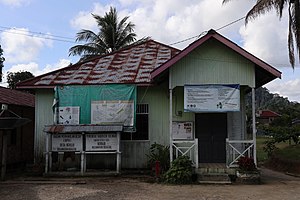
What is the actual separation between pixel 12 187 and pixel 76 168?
3.48 metres

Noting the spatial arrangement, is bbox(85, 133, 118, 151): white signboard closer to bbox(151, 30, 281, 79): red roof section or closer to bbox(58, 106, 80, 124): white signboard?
bbox(58, 106, 80, 124): white signboard

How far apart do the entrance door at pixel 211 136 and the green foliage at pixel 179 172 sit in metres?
2.47

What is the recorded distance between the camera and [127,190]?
11203mm

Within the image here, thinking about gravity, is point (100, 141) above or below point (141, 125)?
below

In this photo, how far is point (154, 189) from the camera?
37.6ft

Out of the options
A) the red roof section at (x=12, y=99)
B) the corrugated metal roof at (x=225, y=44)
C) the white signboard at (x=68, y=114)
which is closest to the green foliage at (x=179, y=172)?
the corrugated metal roof at (x=225, y=44)

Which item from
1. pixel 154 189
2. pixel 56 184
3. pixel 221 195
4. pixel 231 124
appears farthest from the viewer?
pixel 231 124

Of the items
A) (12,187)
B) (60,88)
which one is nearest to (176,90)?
(60,88)

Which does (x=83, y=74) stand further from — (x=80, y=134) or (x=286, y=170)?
(x=286, y=170)

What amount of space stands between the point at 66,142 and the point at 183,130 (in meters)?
4.72

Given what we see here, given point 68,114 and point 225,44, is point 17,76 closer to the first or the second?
point 68,114

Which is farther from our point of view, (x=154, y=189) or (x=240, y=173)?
(x=240, y=173)

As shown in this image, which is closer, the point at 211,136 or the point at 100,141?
the point at 100,141

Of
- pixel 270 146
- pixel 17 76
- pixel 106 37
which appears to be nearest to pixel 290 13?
pixel 270 146
